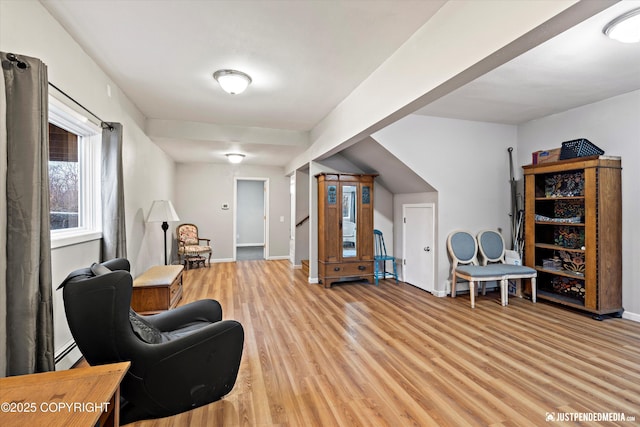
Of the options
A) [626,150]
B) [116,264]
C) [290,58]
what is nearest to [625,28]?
[626,150]

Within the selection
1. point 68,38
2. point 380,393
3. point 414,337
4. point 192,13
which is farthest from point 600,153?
point 68,38

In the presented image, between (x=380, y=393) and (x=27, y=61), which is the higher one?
(x=27, y=61)

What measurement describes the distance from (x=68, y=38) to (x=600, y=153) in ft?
17.7

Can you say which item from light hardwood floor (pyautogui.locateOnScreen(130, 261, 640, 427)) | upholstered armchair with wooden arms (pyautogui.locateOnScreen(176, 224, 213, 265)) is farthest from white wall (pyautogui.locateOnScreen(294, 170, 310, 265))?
light hardwood floor (pyautogui.locateOnScreen(130, 261, 640, 427))

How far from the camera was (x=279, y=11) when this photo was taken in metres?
2.02

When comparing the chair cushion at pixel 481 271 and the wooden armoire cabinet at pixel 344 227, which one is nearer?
Result: the chair cushion at pixel 481 271

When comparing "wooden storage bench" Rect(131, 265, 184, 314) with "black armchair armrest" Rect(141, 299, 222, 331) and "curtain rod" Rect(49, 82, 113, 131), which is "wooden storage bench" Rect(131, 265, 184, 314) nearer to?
"black armchair armrest" Rect(141, 299, 222, 331)

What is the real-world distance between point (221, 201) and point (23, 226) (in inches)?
235

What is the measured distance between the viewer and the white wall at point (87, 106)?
178cm

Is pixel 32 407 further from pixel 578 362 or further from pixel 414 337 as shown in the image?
pixel 578 362

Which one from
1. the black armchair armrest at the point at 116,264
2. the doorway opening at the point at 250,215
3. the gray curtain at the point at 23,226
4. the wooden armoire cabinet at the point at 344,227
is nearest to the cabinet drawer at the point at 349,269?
the wooden armoire cabinet at the point at 344,227

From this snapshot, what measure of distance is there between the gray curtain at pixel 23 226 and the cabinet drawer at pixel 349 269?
372 centimetres

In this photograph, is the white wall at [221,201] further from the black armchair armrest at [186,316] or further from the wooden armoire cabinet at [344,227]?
the black armchair armrest at [186,316]

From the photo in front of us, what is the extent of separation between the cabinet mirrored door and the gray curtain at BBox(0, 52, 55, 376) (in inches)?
154
